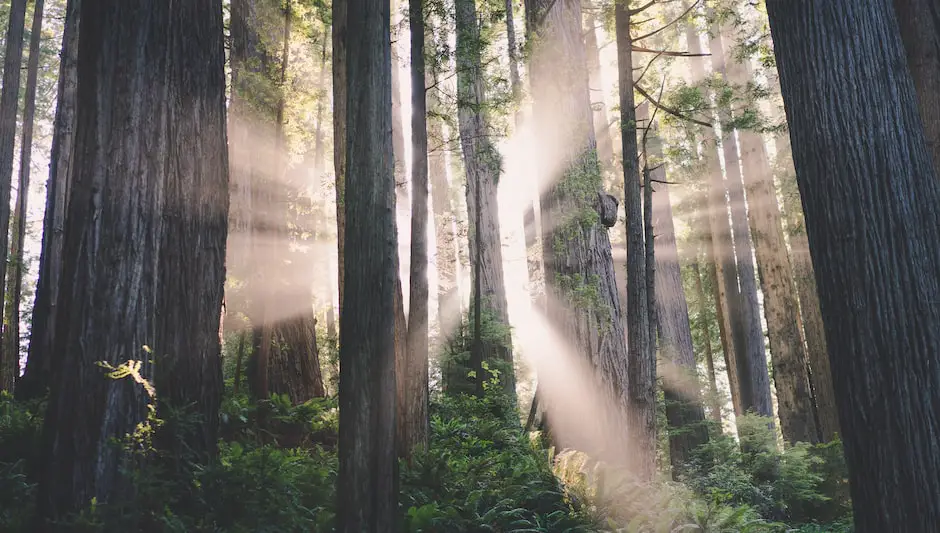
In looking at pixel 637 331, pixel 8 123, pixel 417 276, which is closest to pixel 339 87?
pixel 417 276

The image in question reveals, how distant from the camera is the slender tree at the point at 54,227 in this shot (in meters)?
8.11

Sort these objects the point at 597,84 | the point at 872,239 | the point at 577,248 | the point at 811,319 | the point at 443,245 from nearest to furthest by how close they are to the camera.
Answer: the point at 872,239
the point at 577,248
the point at 811,319
the point at 597,84
the point at 443,245

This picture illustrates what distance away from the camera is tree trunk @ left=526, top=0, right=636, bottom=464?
8.25m

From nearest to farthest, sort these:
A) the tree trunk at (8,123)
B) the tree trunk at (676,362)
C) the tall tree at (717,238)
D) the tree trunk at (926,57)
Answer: the tree trunk at (926,57) < the tree trunk at (8,123) < the tree trunk at (676,362) < the tall tree at (717,238)

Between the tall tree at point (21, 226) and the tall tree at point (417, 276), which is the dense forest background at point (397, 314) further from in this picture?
the tall tree at point (21, 226)

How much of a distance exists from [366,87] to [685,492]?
18.3ft

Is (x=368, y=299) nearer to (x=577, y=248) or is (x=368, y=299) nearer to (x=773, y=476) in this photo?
(x=577, y=248)

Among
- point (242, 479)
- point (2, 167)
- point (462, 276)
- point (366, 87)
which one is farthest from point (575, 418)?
point (462, 276)

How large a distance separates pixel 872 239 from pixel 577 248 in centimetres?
527

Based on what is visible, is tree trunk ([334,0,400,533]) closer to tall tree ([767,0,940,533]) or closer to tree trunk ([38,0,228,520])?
tree trunk ([38,0,228,520])

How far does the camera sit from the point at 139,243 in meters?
4.44

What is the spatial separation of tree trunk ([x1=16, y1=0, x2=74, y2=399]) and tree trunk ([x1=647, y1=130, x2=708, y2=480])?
10620 mm

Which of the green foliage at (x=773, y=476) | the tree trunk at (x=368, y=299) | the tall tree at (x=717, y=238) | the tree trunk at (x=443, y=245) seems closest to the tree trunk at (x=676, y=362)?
the green foliage at (x=773, y=476)

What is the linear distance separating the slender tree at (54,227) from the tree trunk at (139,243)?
3641 millimetres
